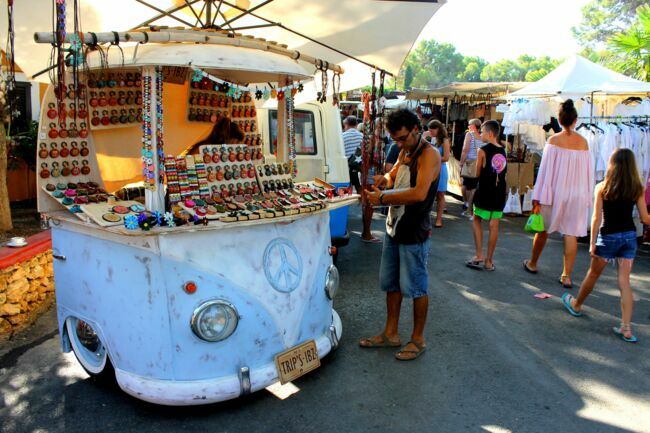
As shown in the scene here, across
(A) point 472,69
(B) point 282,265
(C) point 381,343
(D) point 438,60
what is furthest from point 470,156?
(D) point 438,60

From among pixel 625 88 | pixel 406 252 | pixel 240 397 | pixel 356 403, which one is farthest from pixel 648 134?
pixel 240 397

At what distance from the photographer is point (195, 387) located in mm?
3396

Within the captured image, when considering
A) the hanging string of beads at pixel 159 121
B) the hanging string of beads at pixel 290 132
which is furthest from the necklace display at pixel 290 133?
the hanging string of beads at pixel 159 121

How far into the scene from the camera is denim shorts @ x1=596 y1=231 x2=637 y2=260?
4758 millimetres

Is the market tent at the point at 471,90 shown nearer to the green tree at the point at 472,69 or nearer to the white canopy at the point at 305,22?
the white canopy at the point at 305,22

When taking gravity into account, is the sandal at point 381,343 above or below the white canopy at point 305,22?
below

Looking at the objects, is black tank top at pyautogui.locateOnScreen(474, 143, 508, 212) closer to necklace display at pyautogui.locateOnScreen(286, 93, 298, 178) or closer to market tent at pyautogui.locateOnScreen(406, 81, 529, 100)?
necklace display at pyautogui.locateOnScreen(286, 93, 298, 178)

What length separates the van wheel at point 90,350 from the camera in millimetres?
3823

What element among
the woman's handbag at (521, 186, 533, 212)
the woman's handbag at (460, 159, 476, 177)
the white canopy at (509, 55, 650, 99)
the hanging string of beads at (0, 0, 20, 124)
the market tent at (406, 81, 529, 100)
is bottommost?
the woman's handbag at (521, 186, 533, 212)

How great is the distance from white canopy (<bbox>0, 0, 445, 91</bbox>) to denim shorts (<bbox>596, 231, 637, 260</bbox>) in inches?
111

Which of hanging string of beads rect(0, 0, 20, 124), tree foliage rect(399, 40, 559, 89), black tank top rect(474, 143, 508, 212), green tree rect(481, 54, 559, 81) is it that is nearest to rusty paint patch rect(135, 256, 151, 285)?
hanging string of beads rect(0, 0, 20, 124)

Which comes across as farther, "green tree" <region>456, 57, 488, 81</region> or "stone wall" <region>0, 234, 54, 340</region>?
"green tree" <region>456, 57, 488, 81</region>

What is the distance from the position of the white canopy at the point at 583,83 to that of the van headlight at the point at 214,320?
706cm

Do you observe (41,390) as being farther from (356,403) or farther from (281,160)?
(281,160)
